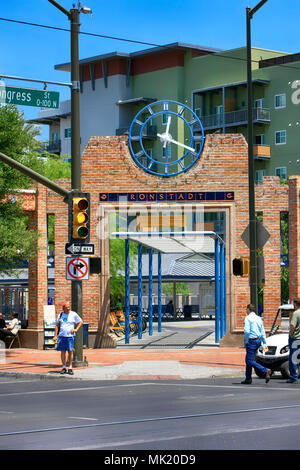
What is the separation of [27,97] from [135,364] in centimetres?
756

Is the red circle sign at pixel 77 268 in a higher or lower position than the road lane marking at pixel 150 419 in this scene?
higher

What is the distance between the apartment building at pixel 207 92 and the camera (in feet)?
269

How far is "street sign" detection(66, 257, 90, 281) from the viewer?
2273 cm

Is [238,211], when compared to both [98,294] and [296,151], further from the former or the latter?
[296,151]

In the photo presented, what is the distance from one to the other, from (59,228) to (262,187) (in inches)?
282

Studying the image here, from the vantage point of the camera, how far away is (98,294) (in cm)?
3066

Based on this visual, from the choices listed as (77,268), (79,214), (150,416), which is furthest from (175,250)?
(150,416)

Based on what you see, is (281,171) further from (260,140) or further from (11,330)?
(11,330)

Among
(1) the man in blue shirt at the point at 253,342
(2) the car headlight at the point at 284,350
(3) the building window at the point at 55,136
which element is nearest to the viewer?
(1) the man in blue shirt at the point at 253,342

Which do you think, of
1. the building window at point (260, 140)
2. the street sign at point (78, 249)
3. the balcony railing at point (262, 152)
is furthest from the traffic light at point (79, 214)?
the building window at point (260, 140)

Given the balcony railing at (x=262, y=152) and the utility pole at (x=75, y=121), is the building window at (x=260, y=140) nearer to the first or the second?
the balcony railing at (x=262, y=152)

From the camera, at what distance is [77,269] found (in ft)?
74.7

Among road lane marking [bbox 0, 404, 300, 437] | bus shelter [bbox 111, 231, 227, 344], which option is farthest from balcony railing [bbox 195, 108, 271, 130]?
road lane marking [bbox 0, 404, 300, 437]
